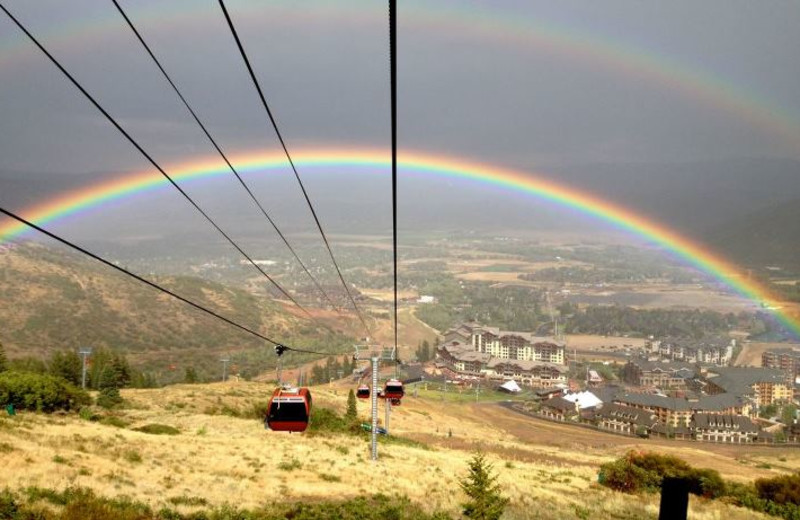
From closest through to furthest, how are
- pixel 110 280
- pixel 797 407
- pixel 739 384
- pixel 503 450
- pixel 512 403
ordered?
pixel 503 450 → pixel 512 403 → pixel 797 407 → pixel 739 384 → pixel 110 280

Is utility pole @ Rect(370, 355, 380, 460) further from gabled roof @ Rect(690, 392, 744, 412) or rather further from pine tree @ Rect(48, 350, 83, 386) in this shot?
gabled roof @ Rect(690, 392, 744, 412)

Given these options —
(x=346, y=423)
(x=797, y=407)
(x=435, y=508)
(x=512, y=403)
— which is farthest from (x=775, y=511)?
(x=797, y=407)

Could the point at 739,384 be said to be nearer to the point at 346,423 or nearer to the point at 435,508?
the point at 346,423

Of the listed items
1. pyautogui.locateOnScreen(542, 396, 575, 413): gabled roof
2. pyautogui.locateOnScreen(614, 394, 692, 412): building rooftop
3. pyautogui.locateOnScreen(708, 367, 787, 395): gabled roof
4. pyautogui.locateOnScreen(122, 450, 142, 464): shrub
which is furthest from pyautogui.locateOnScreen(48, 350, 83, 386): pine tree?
pyautogui.locateOnScreen(708, 367, 787, 395): gabled roof

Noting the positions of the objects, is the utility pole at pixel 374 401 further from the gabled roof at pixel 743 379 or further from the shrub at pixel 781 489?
the gabled roof at pixel 743 379

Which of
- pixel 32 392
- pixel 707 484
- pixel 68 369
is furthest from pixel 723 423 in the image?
pixel 32 392

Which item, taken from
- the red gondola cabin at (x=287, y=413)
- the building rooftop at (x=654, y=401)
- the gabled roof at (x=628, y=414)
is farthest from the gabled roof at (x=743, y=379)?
the red gondola cabin at (x=287, y=413)
